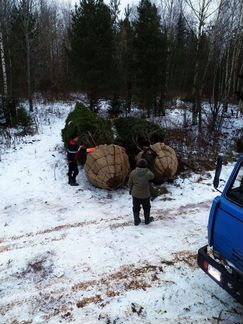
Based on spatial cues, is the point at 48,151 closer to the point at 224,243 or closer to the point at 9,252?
the point at 9,252

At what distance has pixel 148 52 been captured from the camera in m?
A: 19.5

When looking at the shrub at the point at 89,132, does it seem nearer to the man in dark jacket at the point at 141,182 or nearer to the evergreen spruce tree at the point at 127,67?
the man in dark jacket at the point at 141,182

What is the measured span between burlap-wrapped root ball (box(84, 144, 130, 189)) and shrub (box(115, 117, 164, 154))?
4.32 ft

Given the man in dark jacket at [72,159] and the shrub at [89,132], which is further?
the shrub at [89,132]

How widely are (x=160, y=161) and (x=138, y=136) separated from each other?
6.72ft

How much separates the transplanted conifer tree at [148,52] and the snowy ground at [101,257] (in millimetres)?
10958

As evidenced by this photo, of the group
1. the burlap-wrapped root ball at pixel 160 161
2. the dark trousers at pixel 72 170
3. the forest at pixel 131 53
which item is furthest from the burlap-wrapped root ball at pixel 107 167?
the forest at pixel 131 53

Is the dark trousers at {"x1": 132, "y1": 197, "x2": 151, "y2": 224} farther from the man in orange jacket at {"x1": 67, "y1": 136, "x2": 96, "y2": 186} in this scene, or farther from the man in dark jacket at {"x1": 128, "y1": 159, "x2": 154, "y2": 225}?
the man in orange jacket at {"x1": 67, "y1": 136, "x2": 96, "y2": 186}

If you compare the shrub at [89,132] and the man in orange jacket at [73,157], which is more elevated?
the shrub at [89,132]

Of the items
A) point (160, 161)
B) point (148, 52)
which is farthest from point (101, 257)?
point (148, 52)

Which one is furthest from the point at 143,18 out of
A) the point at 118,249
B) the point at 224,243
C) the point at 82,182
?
the point at 224,243

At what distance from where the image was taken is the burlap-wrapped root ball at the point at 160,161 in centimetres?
972

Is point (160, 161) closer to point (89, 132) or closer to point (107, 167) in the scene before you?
point (107, 167)

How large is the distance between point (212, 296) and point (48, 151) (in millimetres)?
9428
